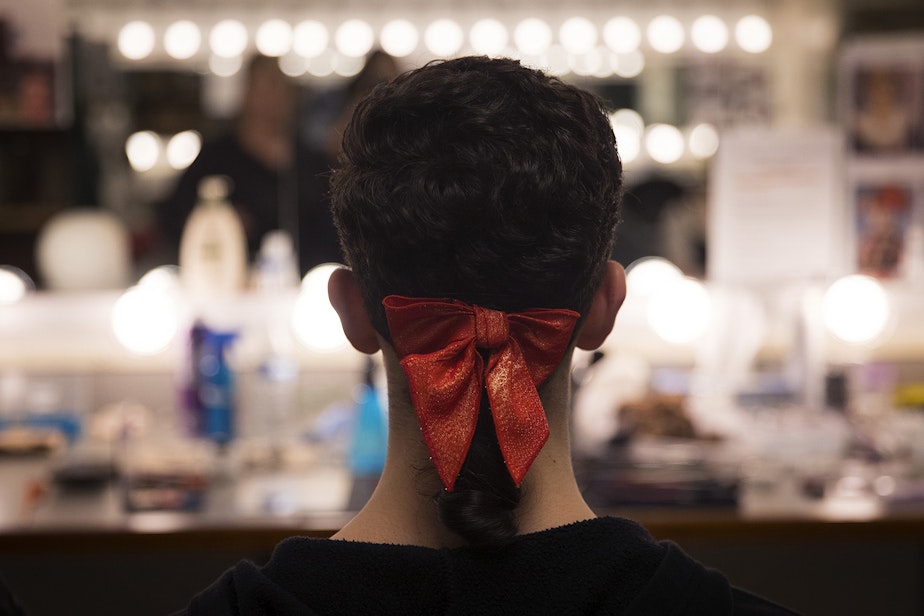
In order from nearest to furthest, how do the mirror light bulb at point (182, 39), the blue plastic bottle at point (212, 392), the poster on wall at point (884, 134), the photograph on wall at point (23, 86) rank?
1. the blue plastic bottle at point (212, 392)
2. the poster on wall at point (884, 134)
3. the photograph on wall at point (23, 86)
4. the mirror light bulb at point (182, 39)

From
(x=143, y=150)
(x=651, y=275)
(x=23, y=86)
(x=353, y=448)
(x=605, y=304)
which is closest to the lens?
(x=605, y=304)

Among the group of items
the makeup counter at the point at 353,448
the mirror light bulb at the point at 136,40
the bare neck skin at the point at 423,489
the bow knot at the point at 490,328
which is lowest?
the makeup counter at the point at 353,448

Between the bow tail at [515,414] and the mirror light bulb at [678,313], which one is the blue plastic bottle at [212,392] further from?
the bow tail at [515,414]

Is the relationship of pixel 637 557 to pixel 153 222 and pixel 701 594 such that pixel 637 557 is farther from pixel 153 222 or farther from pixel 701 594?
pixel 153 222

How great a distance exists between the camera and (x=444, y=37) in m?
3.97

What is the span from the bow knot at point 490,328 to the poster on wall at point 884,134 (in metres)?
2.97

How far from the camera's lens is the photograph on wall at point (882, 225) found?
338cm

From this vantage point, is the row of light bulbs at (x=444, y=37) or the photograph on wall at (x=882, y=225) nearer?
the photograph on wall at (x=882, y=225)

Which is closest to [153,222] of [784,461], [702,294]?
[702,294]

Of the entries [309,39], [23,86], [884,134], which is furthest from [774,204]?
[23,86]

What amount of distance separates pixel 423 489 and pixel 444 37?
11.0 feet

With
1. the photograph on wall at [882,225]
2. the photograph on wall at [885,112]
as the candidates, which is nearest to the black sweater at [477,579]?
the photograph on wall at [882,225]

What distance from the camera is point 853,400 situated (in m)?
2.84

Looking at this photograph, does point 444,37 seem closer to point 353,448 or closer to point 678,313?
point 678,313
